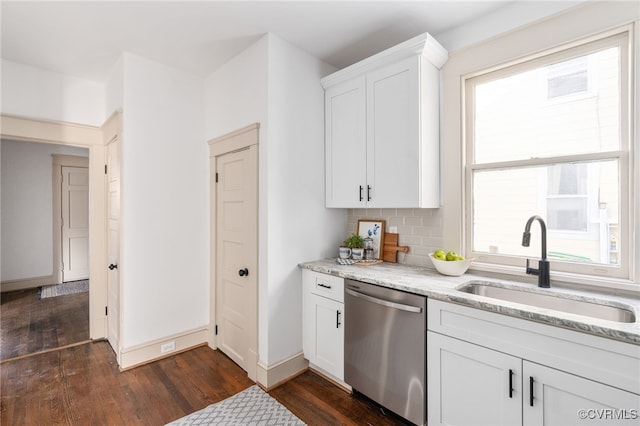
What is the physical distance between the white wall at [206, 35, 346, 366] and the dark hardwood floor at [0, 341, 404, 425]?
41cm

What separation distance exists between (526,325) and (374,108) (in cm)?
177

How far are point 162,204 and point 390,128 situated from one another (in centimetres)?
225

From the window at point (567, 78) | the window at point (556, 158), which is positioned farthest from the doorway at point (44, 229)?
the window at point (567, 78)

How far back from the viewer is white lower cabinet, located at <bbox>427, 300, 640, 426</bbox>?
3.95ft

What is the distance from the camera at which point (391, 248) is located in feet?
8.71

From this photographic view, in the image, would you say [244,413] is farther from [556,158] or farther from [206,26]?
[206,26]

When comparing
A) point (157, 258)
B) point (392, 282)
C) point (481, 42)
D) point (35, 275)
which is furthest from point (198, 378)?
point (35, 275)

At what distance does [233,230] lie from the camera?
9.50ft

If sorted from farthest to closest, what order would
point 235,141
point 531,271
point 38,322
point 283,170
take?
point 38,322 < point 235,141 < point 283,170 < point 531,271

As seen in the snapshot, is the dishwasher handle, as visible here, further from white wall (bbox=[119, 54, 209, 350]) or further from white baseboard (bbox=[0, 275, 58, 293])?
white baseboard (bbox=[0, 275, 58, 293])

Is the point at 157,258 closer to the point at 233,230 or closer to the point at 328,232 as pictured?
the point at 233,230

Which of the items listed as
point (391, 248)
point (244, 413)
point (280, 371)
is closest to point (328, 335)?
point (280, 371)

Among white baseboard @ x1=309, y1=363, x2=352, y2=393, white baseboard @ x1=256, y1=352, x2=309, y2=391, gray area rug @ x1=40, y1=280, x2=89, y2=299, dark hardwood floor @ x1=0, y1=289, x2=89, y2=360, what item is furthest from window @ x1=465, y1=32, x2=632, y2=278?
gray area rug @ x1=40, y1=280, x2=89, y2=299

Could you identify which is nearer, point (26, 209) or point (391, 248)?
point (391, 248)
